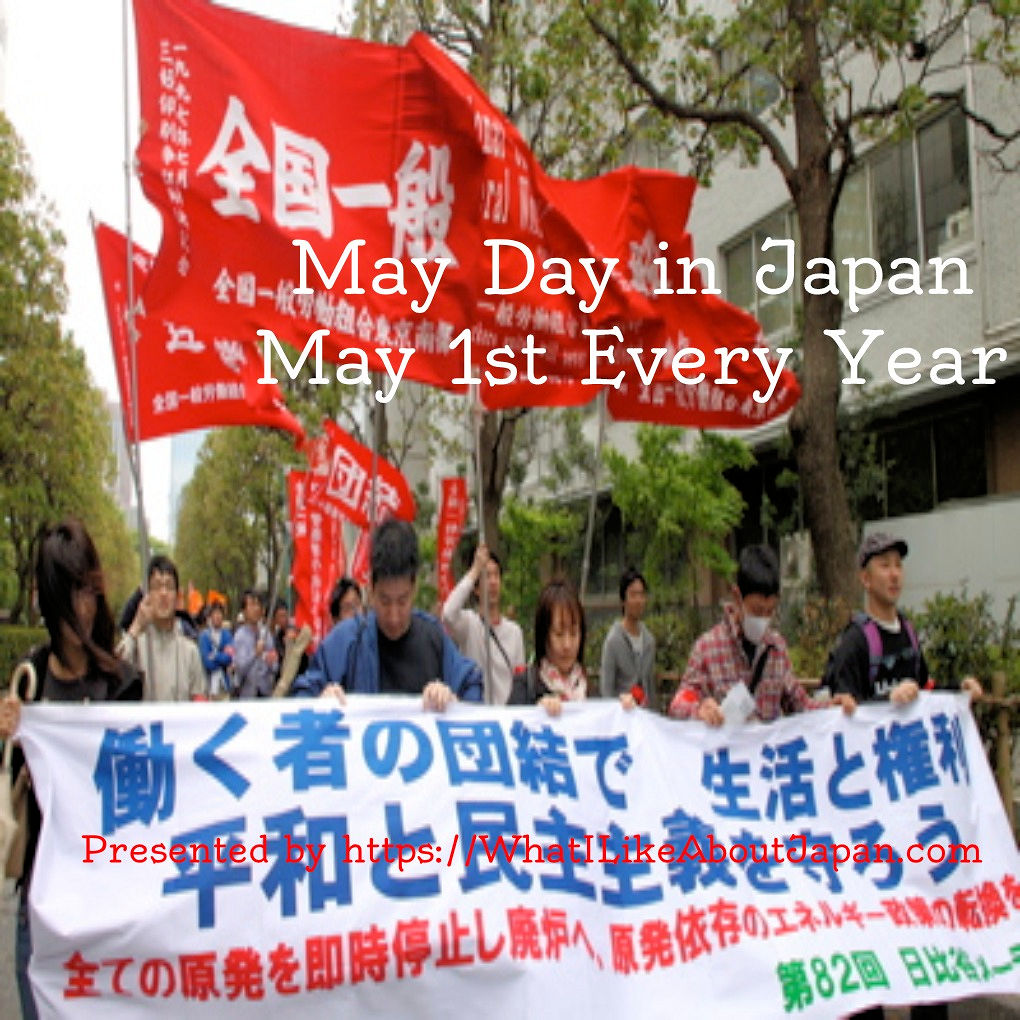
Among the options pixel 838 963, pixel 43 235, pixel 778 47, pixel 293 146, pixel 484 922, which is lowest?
pixel 838 963

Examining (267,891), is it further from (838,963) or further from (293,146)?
(293,146)

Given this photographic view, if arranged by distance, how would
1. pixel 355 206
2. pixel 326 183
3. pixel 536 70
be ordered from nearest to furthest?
pixel 326 183
pixel 355 206
pixel 536 70

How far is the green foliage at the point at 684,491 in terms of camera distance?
555 inches

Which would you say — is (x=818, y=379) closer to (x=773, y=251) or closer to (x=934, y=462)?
(x=934, y=462)

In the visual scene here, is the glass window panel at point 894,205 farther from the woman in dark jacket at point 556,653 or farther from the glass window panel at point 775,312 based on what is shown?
the woman in dark jacket at point 556,653

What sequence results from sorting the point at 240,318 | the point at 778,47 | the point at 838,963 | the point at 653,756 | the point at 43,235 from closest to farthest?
the point at 838,963 < the point at 653,756 < the point at 240,318 < the point at 778,47 < the point at 43,235

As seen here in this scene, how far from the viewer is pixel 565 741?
13.1 feet

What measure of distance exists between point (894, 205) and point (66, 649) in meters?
13.7

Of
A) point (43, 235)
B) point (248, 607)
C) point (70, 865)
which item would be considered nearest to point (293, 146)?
point (70, 865)

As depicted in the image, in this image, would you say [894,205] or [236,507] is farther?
[236,507]

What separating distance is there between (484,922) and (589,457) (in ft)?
61.2

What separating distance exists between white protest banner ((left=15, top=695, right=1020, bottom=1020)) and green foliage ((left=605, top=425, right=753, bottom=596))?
9784 mm

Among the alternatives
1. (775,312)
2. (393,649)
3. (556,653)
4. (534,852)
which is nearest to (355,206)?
(393,649)

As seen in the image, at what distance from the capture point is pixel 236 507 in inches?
1572
